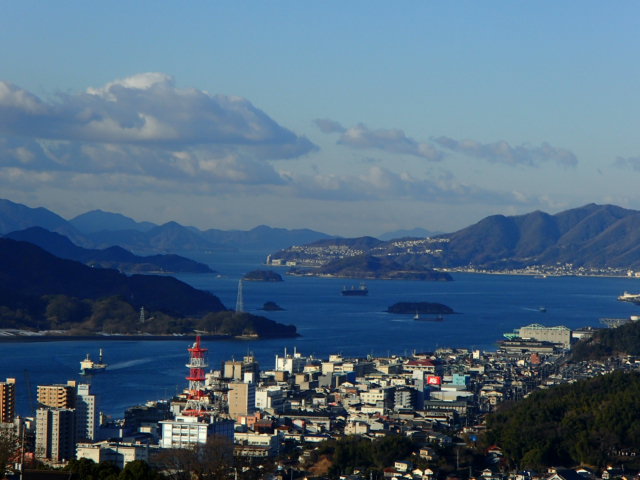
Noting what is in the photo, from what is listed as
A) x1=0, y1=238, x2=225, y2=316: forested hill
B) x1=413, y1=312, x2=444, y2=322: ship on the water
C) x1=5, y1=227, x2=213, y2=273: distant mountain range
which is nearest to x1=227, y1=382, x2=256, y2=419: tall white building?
x1=0, y1=238, x2=225, y2=316: forested hill

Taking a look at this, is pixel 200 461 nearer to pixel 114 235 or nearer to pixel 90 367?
pixel 90 367

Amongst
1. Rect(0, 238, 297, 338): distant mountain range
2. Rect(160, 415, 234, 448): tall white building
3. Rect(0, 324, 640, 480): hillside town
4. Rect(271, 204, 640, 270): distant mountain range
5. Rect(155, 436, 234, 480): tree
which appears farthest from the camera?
Rect(271, 204, 640, 270): distant mountain range

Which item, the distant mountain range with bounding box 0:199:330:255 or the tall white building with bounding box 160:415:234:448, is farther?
the distant mountain range with bounding box 0:199:330:255

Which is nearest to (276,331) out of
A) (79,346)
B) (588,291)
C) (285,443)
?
(79,346)

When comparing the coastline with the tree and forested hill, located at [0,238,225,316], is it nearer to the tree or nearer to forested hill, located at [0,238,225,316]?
forested hill, located at [0,238,225,316]

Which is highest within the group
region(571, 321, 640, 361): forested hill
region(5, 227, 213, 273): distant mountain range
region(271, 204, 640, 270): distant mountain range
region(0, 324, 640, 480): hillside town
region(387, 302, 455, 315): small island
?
region(271, 204, 640, 270): distant mountain range

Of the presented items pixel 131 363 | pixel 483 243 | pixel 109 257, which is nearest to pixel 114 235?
pixel 483 243

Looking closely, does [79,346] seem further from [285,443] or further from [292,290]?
[292,290]
